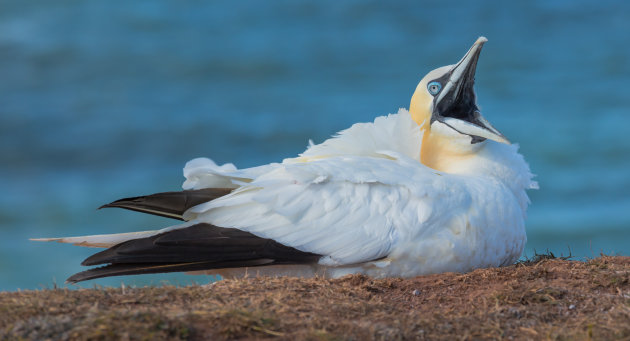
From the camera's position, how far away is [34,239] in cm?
663

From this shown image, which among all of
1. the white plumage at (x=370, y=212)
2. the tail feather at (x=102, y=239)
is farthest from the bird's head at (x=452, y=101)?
the tail feather at (x=102, y=239)

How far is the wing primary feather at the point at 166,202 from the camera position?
22.3ft

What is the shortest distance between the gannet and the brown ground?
40 centimetres

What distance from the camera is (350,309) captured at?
5223mm

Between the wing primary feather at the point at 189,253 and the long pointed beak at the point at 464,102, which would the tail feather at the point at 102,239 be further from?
the long pointed beak at the point at 464,102

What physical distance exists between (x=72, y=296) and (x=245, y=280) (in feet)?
4.40

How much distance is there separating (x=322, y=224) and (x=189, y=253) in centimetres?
119

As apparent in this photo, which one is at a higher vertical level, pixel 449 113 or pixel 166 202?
pixel 449 113

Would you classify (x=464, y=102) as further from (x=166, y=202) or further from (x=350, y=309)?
(x=350, y=309)

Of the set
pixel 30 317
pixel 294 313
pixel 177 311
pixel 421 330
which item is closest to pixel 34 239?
pixel 30 317

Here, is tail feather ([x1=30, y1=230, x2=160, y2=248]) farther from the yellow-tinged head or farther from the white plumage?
the yellow-tinged head

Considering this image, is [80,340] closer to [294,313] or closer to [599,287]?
[294,313]

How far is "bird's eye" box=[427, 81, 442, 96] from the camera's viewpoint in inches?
329

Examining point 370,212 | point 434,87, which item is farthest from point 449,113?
point 370,212
